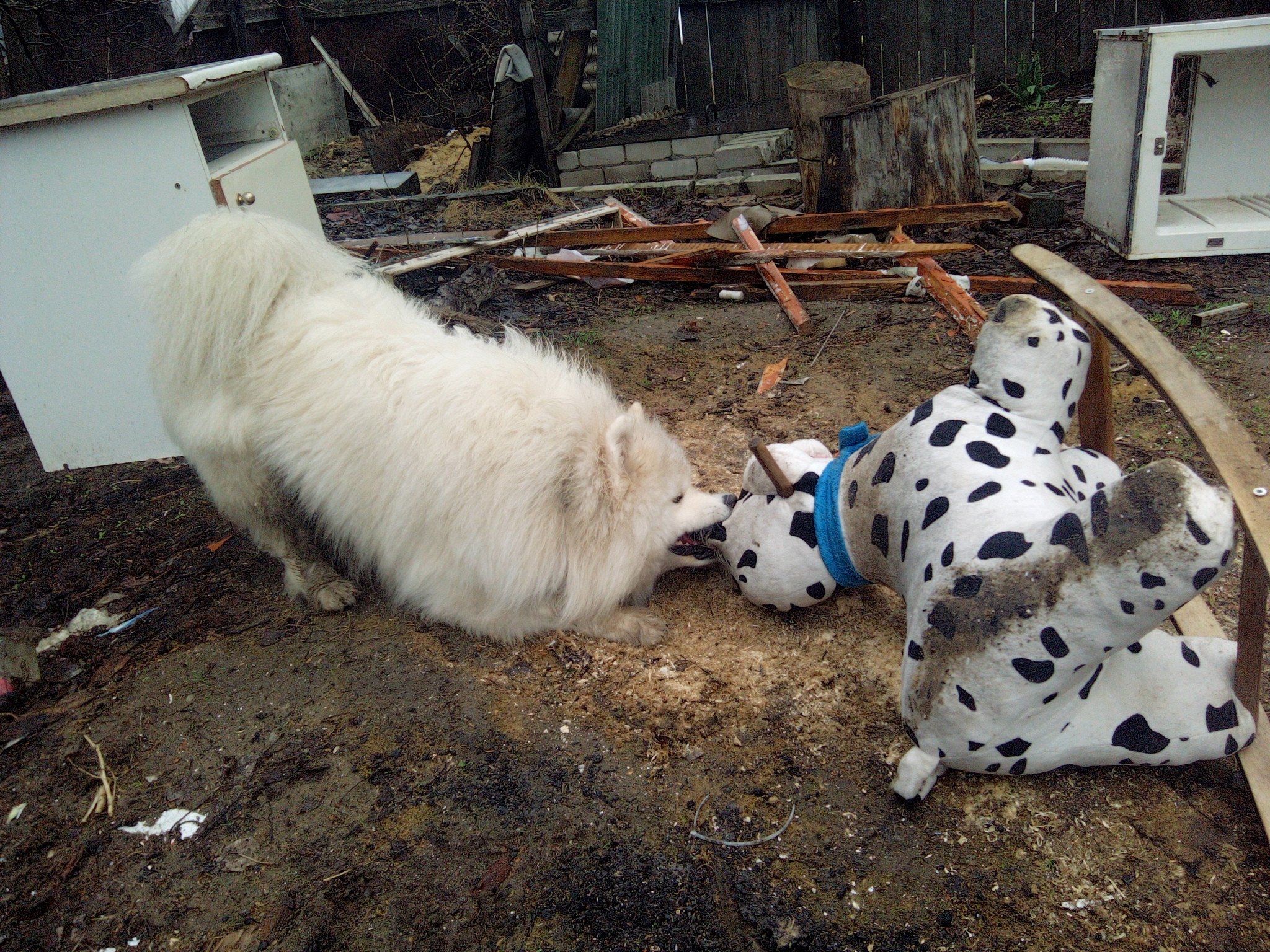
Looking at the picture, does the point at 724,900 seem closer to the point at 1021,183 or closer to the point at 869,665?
the point at 869,665

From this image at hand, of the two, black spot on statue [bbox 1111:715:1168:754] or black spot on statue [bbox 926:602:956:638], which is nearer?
black spot on statue [bbox 926:602:956:638]

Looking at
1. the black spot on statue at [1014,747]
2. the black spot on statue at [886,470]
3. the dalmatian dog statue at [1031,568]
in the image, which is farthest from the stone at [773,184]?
the black spot on statue at [1014,747]

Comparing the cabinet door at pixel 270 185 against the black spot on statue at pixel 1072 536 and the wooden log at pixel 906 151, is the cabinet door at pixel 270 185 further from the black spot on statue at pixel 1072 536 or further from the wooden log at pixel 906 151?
the wooden log at pixel 906 151

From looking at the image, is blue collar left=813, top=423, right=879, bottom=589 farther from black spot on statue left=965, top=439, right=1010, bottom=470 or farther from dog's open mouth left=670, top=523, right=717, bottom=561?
dog's open mouth left=670, top=523, right=717, bottom=561

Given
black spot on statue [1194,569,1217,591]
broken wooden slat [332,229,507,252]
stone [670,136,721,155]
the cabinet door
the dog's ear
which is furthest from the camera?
stone [670,136,721,155]

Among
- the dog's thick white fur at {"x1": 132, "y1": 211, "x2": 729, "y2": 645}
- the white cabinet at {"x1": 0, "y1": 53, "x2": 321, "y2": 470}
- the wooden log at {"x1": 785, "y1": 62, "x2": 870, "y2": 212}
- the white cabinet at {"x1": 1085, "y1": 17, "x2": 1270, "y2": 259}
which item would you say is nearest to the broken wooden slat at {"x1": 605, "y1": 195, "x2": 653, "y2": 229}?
the wooden log at {"x1": 785, "y1": 62, "x2": 870, "y2": 212}

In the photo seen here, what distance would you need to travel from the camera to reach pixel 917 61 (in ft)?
25.0

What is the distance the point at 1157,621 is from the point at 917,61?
298 inches

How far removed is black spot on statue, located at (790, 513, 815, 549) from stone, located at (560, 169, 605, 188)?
19.8 feet

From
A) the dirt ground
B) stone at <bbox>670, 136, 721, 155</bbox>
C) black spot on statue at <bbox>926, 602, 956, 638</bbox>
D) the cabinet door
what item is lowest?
the dirt ground

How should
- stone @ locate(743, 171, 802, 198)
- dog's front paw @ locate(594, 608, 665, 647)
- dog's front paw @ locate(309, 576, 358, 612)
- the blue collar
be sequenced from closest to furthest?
the blue collar, dog's front paw @ locate(594, 608, 665, 647), dog's front paw @ locate(309, 576, 358, 612), stone @ locate(743, 171, 802, 198)

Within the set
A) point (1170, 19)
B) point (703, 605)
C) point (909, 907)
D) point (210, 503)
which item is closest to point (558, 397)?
point (703, 605)

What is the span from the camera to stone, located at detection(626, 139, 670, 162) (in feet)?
24.5

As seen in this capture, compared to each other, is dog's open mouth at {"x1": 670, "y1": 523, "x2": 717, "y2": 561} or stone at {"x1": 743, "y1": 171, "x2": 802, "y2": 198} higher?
stone at {"x1": 743, "y1": 171, "x2": 802, "y2": 198}
